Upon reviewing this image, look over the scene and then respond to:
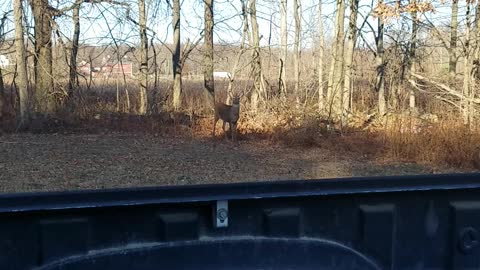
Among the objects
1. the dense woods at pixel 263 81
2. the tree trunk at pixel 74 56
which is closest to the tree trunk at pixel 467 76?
the dense woods at pixel 263 81

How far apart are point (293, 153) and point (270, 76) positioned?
20.5ft

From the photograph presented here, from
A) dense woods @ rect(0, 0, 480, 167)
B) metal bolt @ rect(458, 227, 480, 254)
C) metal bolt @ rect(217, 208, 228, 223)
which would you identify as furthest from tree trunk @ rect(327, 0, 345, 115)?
metal bolt @ rect(217, 208, 228, 223)

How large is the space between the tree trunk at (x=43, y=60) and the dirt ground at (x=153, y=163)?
162 centimetres

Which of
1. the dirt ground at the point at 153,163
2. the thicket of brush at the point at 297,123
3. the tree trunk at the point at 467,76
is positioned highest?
the tree trunk at the point at 467,76

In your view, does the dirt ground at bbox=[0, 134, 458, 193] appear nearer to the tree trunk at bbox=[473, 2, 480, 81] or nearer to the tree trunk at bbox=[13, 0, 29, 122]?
the tree trunk at bbox=[13, 0, 29, 122]

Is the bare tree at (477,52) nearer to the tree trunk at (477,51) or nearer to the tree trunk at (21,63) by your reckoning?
the tree trunk at (477,51)

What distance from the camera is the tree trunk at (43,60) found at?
15352 mm

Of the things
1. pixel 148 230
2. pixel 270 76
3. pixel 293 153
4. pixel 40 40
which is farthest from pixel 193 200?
pixel 270 76

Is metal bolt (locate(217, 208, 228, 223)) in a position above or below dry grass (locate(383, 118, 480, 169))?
above

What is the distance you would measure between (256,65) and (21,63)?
7249 mm

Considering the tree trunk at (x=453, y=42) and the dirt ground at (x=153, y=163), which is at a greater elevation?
the tree trunk at (x=453, y=42)

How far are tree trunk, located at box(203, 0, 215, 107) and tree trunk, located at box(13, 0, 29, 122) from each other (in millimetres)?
6311

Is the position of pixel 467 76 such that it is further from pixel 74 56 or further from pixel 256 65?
pixel 74 56

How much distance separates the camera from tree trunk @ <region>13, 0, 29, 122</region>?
1383 cm
